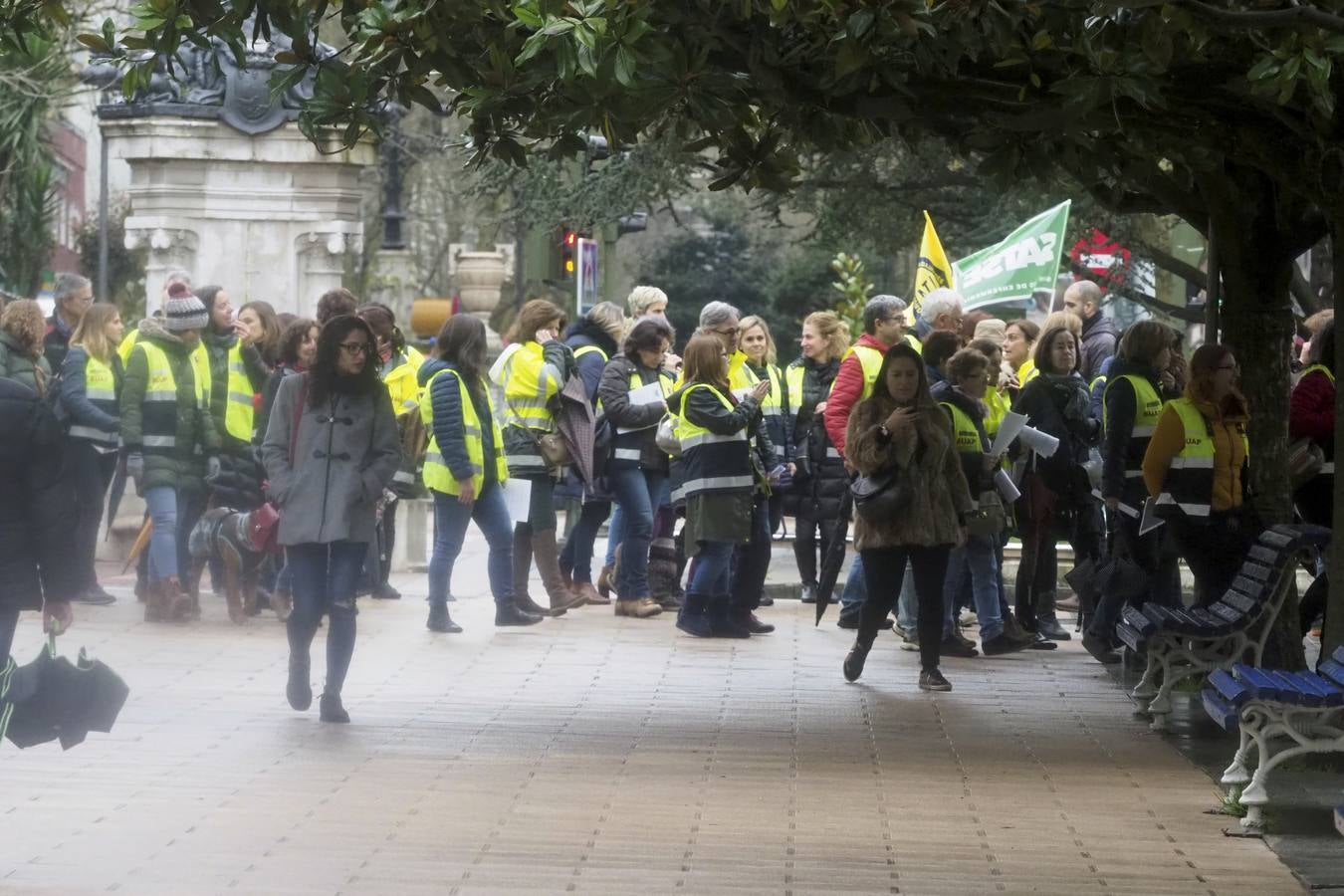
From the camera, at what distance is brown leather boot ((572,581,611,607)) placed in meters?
14.8

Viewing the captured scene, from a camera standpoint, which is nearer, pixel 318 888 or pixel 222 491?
pixel 318 888

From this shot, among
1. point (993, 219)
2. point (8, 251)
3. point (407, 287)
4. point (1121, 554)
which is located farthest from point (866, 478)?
point (407, 287)

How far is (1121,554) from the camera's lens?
1205 centimetres

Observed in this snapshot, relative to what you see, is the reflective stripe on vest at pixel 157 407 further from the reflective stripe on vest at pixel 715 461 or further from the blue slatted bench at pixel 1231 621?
the blue slatted bench at pixel 1231 621

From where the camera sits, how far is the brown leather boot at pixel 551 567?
1438cm

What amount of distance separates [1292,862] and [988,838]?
999mm

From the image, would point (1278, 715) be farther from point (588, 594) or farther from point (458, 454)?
point (588, 594)

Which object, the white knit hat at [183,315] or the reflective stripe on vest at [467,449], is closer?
the reflective stripe on vest at [467,449]

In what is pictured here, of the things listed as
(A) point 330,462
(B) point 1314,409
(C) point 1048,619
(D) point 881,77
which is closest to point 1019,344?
(C) point 1048,619

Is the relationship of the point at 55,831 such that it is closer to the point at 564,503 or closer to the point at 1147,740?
the point at 1147,740

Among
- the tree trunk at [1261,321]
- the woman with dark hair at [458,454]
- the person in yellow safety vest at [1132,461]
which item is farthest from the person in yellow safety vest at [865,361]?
the tree trunk at [1261,321]

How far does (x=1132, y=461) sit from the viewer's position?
1209 cm

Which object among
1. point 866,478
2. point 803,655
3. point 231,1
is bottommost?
point 803,655

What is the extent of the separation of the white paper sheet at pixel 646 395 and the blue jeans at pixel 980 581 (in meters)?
2.27
